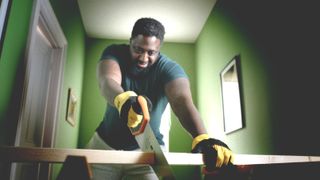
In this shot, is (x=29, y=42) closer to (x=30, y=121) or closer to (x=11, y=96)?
(x=11, y=96)

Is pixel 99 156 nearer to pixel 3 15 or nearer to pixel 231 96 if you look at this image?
pixel 3 15

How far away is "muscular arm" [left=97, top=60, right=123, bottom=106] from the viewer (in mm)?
1210

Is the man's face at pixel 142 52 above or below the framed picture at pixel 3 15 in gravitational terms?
below

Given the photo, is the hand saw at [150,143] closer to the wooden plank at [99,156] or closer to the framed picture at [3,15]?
the wooden plank at [99,156]

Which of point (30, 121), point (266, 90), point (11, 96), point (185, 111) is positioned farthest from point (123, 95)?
point (30, 121)

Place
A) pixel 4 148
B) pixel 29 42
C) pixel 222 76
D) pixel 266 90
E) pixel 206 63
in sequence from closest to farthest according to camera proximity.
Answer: pixel 4 148, pixel 29 42, pixel 266 90, pixel 222 76, pixel 206 63

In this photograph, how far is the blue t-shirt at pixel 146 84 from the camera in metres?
1.50

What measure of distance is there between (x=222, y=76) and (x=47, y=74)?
6.03 feet

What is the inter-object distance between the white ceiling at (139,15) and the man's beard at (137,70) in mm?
2119

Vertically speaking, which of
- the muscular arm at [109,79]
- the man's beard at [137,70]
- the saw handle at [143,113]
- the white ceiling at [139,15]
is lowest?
the saw handle at [143,113]

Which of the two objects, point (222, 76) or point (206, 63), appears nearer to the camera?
point (222, 76)

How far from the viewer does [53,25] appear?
2.48 metres

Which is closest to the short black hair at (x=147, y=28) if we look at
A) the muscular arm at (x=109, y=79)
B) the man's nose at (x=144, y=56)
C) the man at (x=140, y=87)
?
the man at (x=140, y=87)

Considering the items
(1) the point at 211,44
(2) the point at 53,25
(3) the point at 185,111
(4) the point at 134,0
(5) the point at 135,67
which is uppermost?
(4) the point at 134,0
